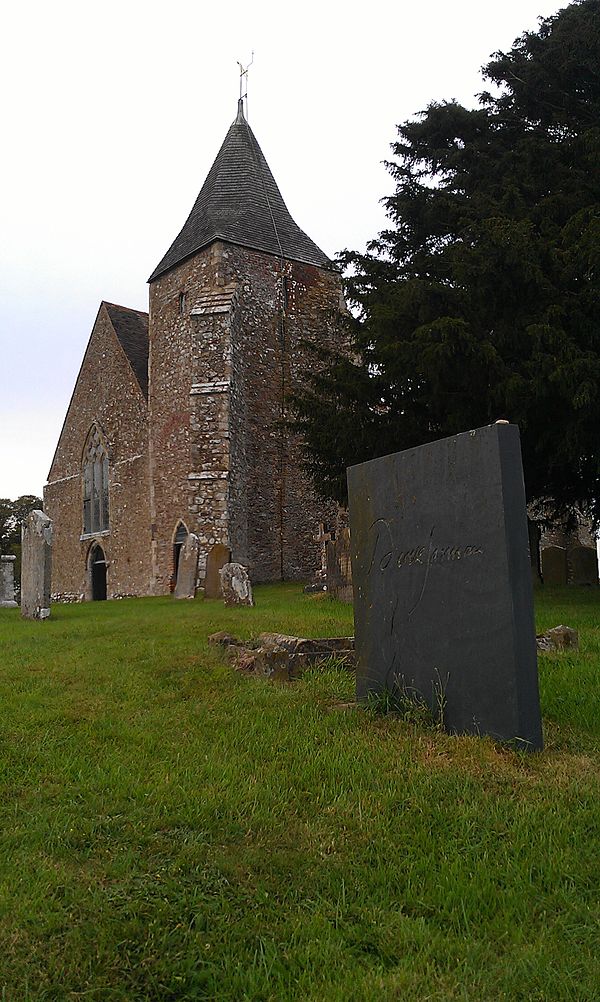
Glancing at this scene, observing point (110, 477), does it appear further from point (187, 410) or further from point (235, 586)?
point (235, 586)

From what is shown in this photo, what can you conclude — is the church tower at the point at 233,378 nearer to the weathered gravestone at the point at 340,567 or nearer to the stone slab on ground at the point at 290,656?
the weathered gravestone at the point at 340,567

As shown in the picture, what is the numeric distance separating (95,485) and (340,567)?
15493mm

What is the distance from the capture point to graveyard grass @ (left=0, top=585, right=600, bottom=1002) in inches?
88.4

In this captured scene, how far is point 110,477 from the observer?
79.6 ft

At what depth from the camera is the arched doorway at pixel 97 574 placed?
2544 centimetres

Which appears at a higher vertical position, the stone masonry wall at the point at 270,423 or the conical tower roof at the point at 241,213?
the conical tower roof at the point at 241,213

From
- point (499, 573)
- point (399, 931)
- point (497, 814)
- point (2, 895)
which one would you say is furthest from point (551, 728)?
point (2, 895)

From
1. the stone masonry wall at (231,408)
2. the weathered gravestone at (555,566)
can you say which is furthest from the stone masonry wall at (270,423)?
the weathered gravestone at (555,566)

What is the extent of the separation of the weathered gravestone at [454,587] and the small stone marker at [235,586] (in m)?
7.51

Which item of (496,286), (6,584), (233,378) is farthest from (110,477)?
(496,286)

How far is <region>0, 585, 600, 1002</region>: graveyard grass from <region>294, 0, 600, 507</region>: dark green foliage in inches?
250

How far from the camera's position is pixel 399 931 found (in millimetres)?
2434

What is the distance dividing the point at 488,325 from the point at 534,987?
10464 millimetres

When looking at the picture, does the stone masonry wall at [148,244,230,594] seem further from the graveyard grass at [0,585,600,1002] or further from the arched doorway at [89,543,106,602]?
the graveyard grass at [0,585,600,1002]
